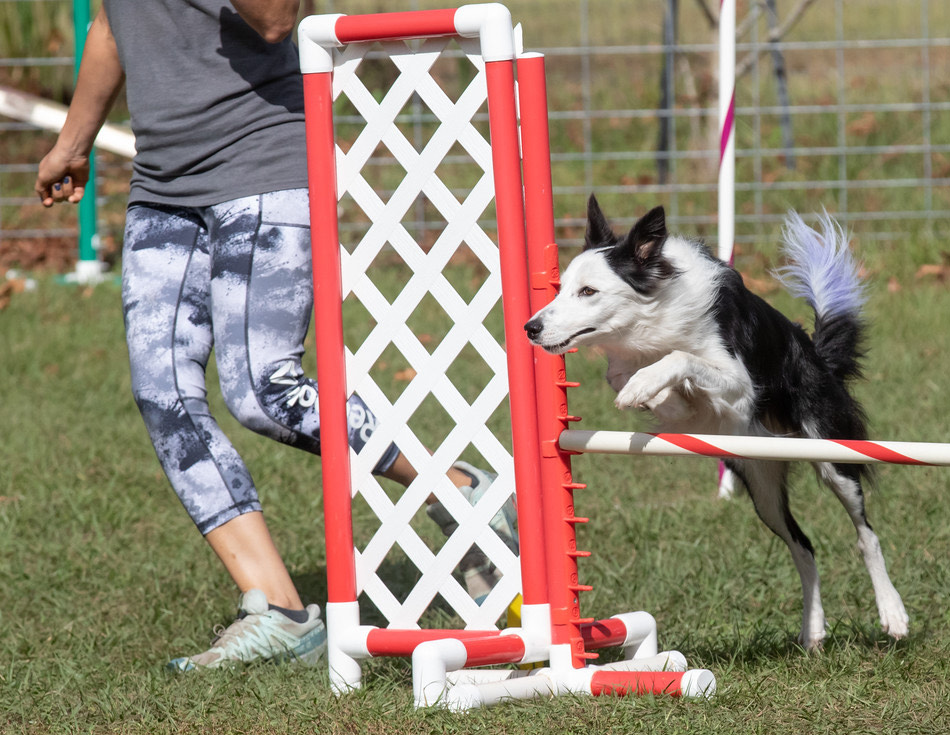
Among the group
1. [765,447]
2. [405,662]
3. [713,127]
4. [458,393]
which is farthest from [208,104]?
[713,127]

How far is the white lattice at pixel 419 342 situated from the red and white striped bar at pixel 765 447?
0.23m

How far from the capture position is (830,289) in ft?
9.95

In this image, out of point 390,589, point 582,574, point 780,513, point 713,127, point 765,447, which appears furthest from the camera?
point 713,127

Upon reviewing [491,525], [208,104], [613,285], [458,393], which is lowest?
[491,525]

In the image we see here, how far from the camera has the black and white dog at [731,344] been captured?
2.47 m

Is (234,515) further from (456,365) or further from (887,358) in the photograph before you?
(887,358)

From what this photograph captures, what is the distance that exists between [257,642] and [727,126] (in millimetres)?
2449

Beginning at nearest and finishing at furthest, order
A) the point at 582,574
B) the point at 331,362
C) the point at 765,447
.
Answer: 1. the point at 765,447
2. the point at 331,362
3. the point at 582,574

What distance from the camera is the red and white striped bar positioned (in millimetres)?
2100

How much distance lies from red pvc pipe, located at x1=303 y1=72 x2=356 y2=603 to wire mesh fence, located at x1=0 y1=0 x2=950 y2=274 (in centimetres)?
465

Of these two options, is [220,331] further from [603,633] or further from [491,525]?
[603,633]

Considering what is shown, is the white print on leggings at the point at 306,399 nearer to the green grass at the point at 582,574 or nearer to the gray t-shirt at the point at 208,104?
the gray t-shirt at the point at 208,104

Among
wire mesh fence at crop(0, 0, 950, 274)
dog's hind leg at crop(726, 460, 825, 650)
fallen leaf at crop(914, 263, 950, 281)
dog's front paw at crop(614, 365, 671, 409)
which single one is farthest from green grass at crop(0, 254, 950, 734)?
wire mesh fence at crop(0, 0, 950, 274)

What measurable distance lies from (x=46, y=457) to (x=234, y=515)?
79.7 inches
